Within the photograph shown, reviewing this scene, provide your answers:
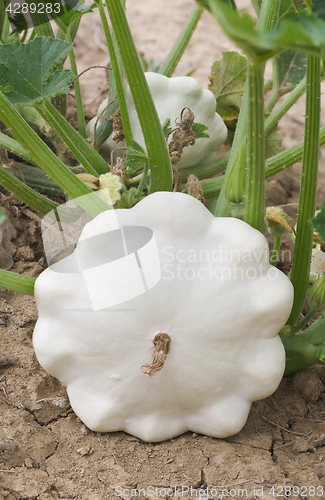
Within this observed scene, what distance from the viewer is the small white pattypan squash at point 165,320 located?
3.69 ft

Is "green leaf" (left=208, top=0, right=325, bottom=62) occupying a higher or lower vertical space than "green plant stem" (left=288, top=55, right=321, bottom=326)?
higher

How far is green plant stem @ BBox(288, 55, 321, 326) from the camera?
1.04 meters

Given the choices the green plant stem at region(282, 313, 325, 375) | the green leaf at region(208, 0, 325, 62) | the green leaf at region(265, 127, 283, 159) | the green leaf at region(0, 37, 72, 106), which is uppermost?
the green leaf at region(208, 0, 325, 62)

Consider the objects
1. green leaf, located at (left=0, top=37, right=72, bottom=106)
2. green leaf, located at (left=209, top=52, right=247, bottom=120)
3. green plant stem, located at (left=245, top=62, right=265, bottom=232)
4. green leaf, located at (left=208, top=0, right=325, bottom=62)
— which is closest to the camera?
green leaf, located at (left=208, top=0, right=325, bottom=62)

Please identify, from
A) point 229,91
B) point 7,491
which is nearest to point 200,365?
point 7,491

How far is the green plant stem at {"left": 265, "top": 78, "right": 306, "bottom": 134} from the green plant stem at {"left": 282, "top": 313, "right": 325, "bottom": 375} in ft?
2.97

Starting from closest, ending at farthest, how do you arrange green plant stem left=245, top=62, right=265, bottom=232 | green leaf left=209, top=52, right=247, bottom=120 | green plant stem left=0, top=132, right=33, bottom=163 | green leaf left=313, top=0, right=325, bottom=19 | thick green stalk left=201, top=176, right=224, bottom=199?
green leaf left=313, top=0, right=325, bottom=19, green plant stem left=245, top=62, right=265, bottom=232, green plant stem left=0, top=132, right=33, bottom=163, thick green stalk left=201, top=176, right=224, bottom=199, green leaf left=209, top=52, right=247, bottom=120

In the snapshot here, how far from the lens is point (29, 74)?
1150 millimetres

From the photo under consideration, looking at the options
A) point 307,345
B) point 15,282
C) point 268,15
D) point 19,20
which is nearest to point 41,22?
point 19,20

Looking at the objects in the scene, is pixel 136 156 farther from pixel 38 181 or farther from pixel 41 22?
pixel 41 22

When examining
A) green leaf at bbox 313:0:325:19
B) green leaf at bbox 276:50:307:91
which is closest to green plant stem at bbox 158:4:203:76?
green leaf at bbox 276:50:307:91

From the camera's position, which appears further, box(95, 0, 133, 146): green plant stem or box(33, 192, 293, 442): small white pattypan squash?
box(95, 0, 133, 146): green plant stem

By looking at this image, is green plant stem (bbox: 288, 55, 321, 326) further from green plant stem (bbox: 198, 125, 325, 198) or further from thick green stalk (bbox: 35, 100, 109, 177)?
thick green stalk (bbox: 35, 100, 109, 177)

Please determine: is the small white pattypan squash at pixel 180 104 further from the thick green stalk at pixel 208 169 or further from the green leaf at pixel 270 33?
the green leaf at pixel 270 33
